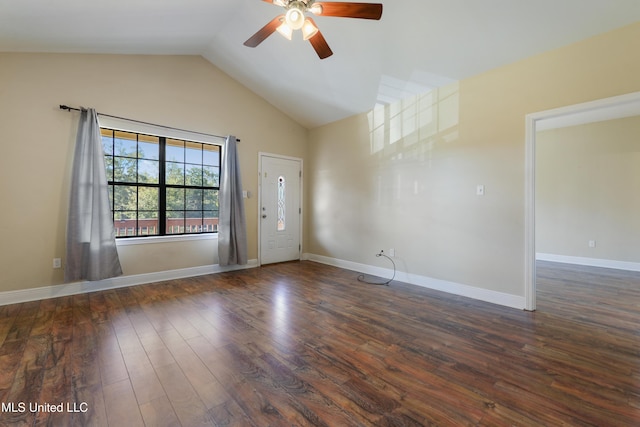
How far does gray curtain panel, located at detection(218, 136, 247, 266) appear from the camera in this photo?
4.54m

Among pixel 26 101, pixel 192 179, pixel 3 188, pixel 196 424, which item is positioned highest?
pixel 26 101

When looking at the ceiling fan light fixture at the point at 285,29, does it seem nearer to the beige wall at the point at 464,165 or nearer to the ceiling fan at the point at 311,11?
the ceiling fan at the point at 311,11

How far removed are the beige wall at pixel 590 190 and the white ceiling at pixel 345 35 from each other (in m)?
3.67

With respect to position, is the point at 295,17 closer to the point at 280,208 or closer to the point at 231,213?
the point at 231,213

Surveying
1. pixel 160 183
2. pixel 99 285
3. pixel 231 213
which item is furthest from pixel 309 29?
pixel 99 285

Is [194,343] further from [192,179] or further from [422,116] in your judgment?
[422,116]

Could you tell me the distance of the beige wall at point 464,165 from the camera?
2703 mm

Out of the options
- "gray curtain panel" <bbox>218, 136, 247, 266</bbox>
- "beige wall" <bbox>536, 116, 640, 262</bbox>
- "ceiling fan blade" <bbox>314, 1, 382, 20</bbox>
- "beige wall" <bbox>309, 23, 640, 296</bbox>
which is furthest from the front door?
"beige wall" <bbox>536, 116, 640, 262</bbox>

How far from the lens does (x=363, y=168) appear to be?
4742 millimetres

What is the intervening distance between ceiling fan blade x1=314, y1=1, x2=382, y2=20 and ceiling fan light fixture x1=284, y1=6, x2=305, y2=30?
151 millimetres

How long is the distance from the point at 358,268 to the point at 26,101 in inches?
196

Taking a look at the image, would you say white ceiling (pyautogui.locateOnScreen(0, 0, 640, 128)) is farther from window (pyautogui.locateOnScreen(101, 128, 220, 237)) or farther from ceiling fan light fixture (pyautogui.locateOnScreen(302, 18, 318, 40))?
window (pyautogui.locateOnScreen(101, 128, 220, 237))

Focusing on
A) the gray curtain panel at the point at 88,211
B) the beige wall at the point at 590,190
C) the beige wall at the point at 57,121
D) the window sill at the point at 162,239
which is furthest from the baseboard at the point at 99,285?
the beige wall at the point at 590,190

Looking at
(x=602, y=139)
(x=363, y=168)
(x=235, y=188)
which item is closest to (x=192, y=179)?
(x=235, y=188)
